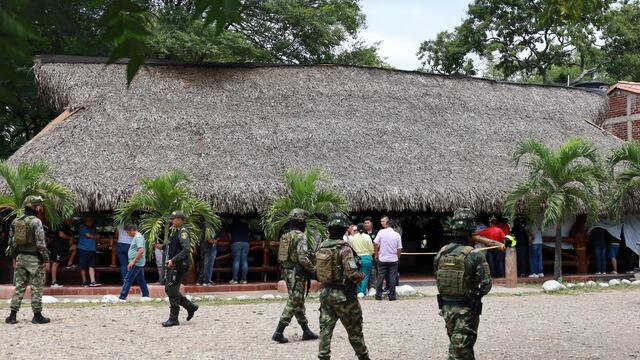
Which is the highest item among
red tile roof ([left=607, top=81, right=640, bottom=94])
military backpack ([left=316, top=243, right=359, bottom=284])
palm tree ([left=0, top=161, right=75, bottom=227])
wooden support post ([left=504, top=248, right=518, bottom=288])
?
red tile roof ([left=607, top=81, right=640, bottom=94])

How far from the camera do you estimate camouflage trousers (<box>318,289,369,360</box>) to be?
6812mm

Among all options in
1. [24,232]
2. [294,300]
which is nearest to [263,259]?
[24,232]

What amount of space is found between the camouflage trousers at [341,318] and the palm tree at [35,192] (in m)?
8.16

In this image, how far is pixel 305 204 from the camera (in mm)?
14516

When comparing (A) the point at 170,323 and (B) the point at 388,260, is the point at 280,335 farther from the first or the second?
(B) the point at 388,260

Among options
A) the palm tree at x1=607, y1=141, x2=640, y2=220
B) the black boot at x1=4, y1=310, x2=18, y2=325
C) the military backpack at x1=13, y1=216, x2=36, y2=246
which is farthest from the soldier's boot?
the palm tree at x1=607, y1=141, x2=640, y2=220

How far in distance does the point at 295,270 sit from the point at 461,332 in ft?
9.94

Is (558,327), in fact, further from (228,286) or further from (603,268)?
(603,268)

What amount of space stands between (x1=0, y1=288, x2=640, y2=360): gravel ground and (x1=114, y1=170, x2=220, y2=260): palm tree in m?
2.05

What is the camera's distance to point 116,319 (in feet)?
34.8

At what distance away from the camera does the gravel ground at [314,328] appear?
8.09 meters

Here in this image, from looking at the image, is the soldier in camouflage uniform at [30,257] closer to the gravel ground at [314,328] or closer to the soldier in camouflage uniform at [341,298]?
the gravel ground at [314,328]

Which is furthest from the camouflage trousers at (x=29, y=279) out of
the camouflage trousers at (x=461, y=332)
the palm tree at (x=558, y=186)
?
the palm tree at (x=558, y=186)

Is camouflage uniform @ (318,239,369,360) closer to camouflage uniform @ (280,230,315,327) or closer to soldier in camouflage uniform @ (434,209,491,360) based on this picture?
soldier in camouflage uniform @ (434,209,491,360)
